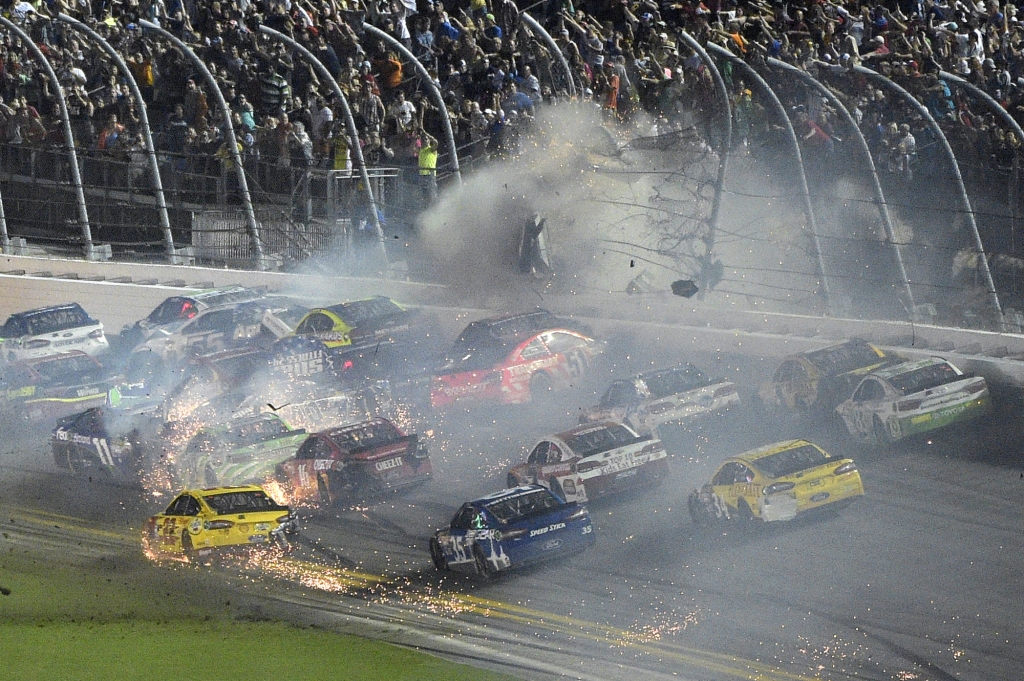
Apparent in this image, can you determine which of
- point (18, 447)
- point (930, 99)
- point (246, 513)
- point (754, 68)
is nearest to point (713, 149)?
point (754, 68)

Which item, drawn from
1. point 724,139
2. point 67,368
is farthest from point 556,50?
point 67,368

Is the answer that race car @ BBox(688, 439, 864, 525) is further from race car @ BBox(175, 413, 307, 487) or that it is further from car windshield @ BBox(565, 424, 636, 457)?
race car @ BBox(175, 413, 307, 487)

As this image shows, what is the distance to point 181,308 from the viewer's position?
2767 cm

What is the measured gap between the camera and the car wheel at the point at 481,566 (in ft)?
55.2

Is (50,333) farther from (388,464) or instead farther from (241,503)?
(241,503)

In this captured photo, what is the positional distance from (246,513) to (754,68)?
32.8ft

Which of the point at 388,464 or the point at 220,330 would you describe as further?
the point at 220,330

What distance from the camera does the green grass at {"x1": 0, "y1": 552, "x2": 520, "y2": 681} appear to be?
14031 millimetres

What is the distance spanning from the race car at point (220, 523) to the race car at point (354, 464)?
1.20 metres

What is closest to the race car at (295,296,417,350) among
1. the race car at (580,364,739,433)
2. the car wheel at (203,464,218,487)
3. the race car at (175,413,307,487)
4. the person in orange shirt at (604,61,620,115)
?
the race car at (175,413,307,487)

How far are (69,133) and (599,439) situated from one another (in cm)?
1396

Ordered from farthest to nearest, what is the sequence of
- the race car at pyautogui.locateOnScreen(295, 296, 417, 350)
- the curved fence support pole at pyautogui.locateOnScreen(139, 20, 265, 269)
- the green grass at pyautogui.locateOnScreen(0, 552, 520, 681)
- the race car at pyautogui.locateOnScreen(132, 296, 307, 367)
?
the race car at pyautogui.locateOnScreen(132, 296, 307, 367)
the curved fence support pole at pyautogui.locateOnScreen(139, 20, 265, 269)
the race car at pyautogui.locateOnScreen(295, 296, 417, 350)
the green grass at pyautogui.locateOnScreen(0, 552, 520, 681)

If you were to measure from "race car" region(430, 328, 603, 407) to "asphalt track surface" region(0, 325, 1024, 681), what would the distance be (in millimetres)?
1322

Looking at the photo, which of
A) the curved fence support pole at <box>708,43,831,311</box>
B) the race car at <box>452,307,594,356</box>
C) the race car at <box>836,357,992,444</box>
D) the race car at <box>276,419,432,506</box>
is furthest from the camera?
the race car at <box>452,307,594,356</box>
